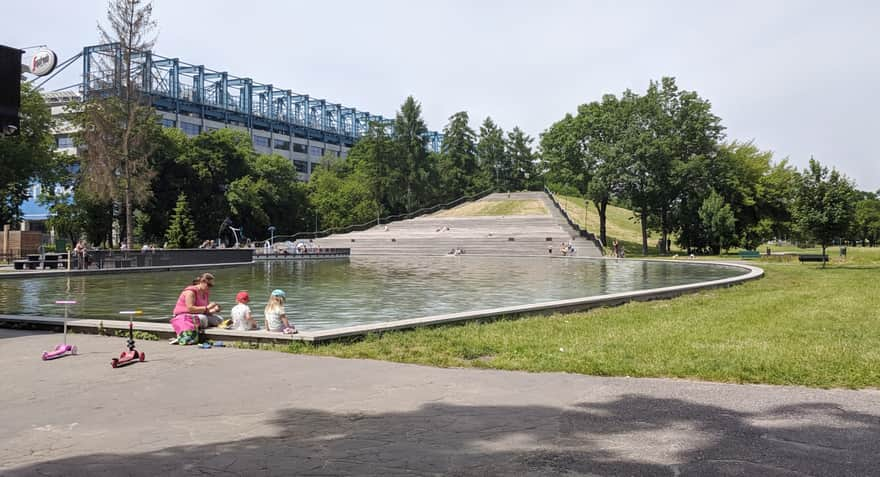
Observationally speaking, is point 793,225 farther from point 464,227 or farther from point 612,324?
point 464,227

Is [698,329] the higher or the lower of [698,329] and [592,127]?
the lower

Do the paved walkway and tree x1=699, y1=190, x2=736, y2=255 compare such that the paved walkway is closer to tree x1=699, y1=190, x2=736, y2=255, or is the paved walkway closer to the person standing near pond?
the person standing near pond

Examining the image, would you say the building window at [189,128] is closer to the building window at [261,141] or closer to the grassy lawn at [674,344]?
the building window at [261,141]

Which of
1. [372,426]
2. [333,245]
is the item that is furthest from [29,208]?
[372,426]

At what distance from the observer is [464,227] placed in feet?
246

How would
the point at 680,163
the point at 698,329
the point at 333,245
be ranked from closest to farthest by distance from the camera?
the point at 698,329, the point at 680,163, the point at 333,245

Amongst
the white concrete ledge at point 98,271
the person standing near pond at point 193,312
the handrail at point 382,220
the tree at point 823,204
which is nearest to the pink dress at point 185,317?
the person standing near pond at point 193,312

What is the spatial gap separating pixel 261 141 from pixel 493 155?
38470 mm

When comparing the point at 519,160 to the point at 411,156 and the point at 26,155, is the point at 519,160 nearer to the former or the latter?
the point at 411,156

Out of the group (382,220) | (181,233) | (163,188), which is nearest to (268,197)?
(163,188)

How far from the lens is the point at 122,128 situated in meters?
42.8

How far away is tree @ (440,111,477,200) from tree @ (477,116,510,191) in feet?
9.54

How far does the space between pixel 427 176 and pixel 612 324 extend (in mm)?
78052

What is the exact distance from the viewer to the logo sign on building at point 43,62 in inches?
790
